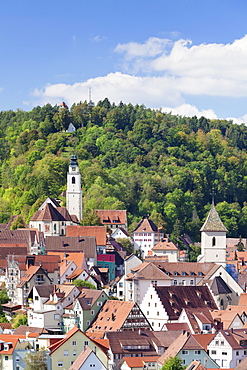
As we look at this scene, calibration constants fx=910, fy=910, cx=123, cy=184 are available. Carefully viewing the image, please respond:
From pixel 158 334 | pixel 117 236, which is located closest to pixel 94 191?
pixel 117 236

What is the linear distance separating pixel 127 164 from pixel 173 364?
288ft

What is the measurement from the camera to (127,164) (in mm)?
141500

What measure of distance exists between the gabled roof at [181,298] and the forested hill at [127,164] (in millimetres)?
39843

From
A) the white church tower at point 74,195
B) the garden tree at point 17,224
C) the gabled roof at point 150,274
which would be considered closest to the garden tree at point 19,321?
the gabled roof at point 150,274

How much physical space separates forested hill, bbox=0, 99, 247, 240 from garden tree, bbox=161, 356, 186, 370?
52.8 metres

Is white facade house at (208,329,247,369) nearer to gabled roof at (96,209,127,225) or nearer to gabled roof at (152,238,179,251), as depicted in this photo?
gabled roof at (152,238,179,251)

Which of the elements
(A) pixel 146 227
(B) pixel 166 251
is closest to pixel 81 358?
(B) pixel 166 251

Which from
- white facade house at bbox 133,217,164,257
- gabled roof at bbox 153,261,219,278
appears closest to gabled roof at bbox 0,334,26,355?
gabled roof at bbox 153,261,219,278

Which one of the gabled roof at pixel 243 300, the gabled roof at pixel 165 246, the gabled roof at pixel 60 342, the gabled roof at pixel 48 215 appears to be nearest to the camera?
the gabled roof at pixel 60 342

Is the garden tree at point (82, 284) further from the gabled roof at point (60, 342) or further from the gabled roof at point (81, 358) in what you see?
the gabled roof at point (81, 358)

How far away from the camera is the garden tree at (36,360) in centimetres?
5591

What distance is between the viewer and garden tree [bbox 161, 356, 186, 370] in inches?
2142

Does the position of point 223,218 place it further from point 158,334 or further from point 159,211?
point 158,334

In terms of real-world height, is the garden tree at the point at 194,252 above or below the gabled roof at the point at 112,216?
below
